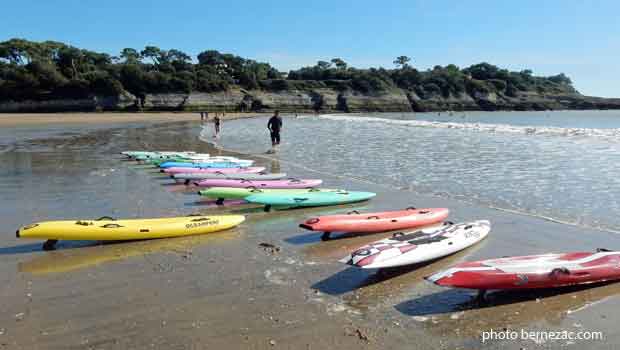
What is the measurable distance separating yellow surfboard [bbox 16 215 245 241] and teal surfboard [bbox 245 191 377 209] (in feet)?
4.17

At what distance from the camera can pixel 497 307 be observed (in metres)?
4.87

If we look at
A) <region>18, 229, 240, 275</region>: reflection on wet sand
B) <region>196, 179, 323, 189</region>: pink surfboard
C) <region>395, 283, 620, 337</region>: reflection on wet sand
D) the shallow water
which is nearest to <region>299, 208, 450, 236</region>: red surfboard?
<region>18, 229, 240, 275</region>: reflection on wet sand

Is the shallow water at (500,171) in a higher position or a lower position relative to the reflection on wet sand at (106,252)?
higher

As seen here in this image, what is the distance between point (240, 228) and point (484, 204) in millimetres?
4783

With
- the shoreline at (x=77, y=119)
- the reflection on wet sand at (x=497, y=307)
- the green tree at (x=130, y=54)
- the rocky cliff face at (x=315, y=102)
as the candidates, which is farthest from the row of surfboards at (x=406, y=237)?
the green tree at (x=130, y=54)

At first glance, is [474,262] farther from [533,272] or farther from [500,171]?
[500,171]

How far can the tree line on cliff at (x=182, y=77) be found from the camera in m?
74.5

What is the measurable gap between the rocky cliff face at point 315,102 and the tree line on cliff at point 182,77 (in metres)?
1.69

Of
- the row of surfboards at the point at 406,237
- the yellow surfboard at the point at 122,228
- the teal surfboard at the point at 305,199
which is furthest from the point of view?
the teal surfboard at the point at 305,199

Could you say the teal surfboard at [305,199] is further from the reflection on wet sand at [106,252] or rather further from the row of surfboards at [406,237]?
the reflection on wet sand at [106,252]

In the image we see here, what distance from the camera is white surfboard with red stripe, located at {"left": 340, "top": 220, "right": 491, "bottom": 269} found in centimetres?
542

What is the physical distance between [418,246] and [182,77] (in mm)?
84329

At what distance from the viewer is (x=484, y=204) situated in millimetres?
9727

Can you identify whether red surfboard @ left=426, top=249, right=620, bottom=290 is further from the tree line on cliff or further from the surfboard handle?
the tree line on cliff
